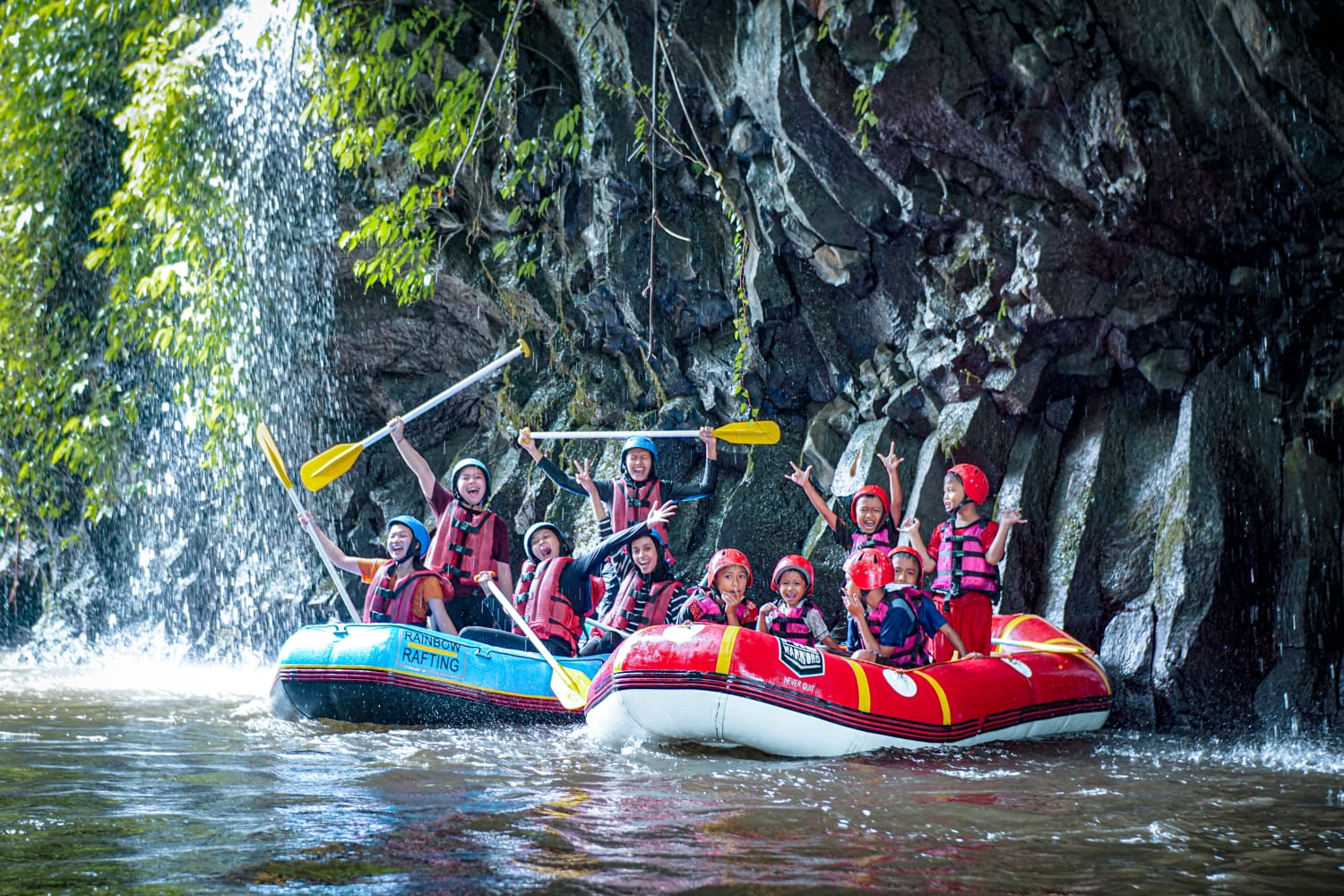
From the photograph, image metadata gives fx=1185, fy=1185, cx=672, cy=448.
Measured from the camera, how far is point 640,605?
7.46 m

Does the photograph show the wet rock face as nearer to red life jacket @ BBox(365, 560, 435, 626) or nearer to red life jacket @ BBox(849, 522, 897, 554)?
red life jacket @ BBox(849, 522, 897, 554)

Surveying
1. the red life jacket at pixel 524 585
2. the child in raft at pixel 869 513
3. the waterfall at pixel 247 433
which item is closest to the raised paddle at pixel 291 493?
the red life jacket at pixel 524 585

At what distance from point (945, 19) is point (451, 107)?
4.53 m

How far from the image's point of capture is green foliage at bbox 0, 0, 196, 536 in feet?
41.6

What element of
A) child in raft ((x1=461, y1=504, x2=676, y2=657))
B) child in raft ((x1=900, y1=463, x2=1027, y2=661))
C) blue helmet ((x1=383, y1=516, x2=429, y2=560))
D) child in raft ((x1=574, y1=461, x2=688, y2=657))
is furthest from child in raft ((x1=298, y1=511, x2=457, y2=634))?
child in raft ((x1=900, y1=463, x2=1027, y2=661))

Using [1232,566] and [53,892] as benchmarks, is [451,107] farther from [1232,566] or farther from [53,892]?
[53,892]

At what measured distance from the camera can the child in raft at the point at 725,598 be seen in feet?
23.6

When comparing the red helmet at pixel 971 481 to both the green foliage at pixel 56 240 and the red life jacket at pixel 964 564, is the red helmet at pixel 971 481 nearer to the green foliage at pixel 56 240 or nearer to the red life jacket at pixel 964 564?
the red life jacket at pixel 964 564

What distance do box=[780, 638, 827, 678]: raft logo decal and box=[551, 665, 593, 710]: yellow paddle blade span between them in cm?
137

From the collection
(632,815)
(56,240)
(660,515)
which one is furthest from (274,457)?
(56,240)

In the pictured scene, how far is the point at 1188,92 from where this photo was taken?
6836 millimetres

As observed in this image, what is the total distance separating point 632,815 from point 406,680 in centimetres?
293

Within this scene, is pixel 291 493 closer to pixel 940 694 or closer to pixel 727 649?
pixel 727 649

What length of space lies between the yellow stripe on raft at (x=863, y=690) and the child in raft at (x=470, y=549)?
3033 millimetres
